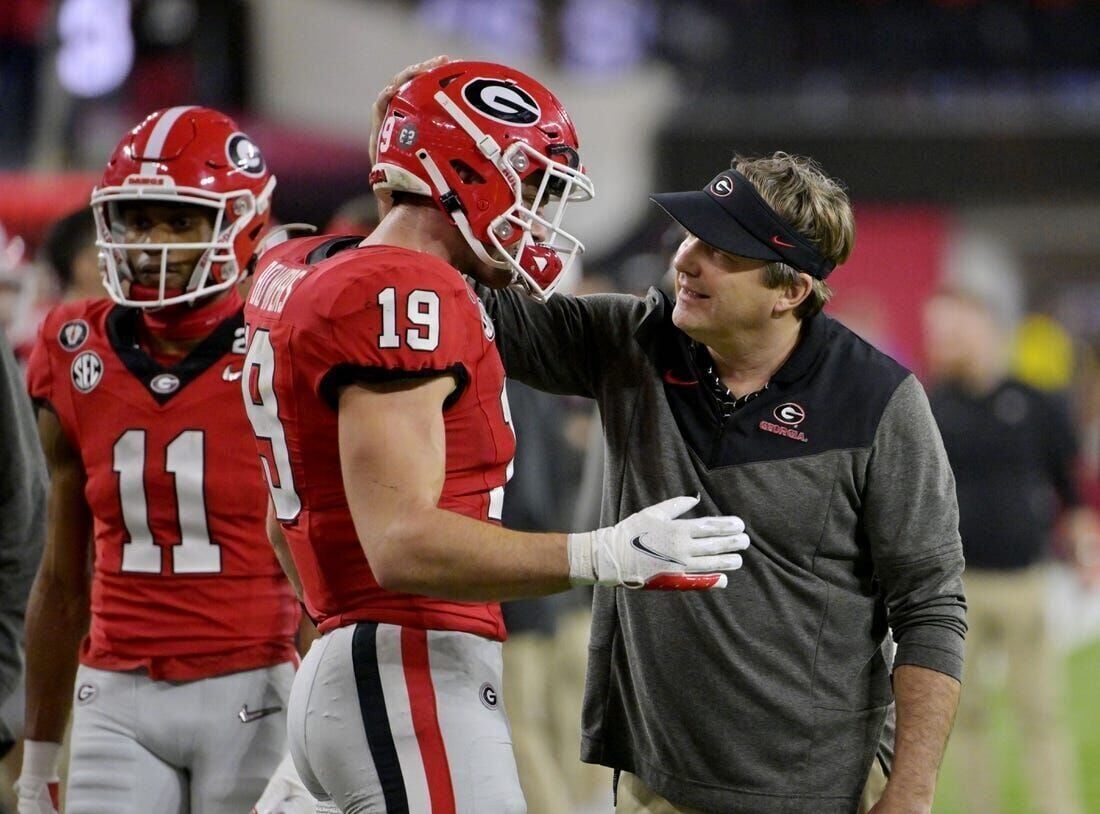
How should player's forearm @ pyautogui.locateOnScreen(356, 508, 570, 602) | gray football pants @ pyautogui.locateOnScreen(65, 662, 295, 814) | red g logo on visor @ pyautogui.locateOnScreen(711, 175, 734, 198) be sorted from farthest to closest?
1. gray football pants @ pyautogui.locateOnScreen(65, 662, 295, 814)
2. red g logo on visor @ pyautogui.locateOnScreen(711, 175, 734, 198)
3. player's forearm @ pyautogui.locateOnScreen(356, 508, 570, 602)

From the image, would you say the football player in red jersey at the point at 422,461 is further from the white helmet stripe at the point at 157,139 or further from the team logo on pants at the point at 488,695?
the white helmet stripe at the point at 157,139

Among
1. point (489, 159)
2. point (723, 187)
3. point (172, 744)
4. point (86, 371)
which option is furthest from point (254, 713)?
point (723, 187)

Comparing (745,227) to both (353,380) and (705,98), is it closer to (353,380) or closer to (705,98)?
(353,380)

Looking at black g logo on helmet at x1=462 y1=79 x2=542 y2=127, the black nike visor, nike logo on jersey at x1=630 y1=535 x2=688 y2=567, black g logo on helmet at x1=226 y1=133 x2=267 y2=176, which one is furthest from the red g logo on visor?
black g logo on helmet at x1=226 y1=133 x2=267 y2=176

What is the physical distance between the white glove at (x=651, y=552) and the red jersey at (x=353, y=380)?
0.26 meters

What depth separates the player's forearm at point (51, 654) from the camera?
3395 mm

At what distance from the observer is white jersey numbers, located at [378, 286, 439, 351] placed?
235 cm

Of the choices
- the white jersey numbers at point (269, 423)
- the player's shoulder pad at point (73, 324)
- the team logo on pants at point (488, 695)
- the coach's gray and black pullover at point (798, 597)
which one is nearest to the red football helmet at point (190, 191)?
the player's shoulder pad at point (73, 324)

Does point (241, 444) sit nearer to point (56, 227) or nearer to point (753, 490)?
point (753, 490)

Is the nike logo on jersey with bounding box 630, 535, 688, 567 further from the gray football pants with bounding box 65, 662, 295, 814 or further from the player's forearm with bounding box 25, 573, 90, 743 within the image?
the player's forearm with bounding box 25, 573, 90, 743

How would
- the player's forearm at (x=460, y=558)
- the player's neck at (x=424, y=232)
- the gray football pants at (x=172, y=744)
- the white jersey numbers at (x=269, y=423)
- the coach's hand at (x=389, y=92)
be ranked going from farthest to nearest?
1. the gray football pants at (x=172, y=744)
2. the coach's hand at (x=389, y=92)
3. the player's neck at (x=424, y=232)
4. the white jersey numbers at (x=269, y=423)
5. the player's forearm at (x=460, y=558)

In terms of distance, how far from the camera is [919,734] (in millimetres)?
2713

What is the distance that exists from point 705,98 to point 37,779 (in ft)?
49.1

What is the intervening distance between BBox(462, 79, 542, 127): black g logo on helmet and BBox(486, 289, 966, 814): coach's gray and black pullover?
2.08 feet
